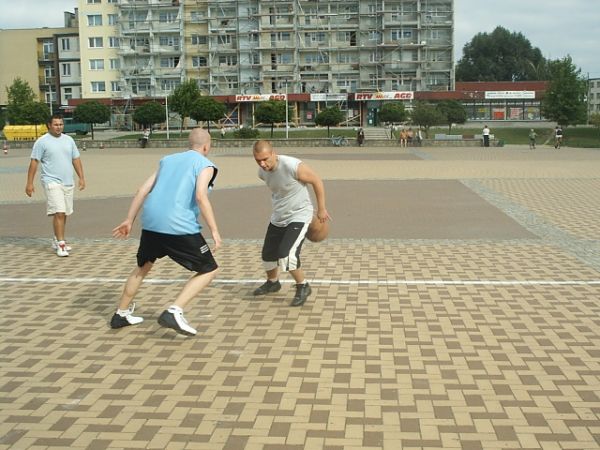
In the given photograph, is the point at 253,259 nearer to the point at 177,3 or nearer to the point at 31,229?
the point at 31,229

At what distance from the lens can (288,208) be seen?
6.65 metres

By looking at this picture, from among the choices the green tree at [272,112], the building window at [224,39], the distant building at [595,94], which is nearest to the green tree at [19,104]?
the building window at [224,39]

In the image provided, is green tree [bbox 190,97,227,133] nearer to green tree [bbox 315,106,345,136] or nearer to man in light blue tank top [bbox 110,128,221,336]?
green tree [bbox 315,106,345,136]

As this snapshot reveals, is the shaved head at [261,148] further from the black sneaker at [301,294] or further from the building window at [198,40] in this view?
the building window at [198,40]

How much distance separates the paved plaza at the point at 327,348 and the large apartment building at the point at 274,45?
71094 millimetres

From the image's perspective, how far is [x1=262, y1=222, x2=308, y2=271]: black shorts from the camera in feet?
21.4

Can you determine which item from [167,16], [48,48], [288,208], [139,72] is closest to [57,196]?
[288,208]

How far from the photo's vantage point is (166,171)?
18.3 ft

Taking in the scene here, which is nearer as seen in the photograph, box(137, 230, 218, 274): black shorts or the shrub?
box(137, 230, 218, 274): black shorts

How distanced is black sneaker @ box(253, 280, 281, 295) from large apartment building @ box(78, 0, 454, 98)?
243 ft

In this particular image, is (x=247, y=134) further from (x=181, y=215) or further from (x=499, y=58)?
(x=499, y=58)

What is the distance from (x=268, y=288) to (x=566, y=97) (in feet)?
187

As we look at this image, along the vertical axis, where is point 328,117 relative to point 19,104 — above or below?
below

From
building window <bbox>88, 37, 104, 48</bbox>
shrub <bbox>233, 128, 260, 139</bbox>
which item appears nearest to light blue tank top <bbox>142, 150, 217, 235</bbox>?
shrub <bbox>233, 128, 260, 139</bbox>
